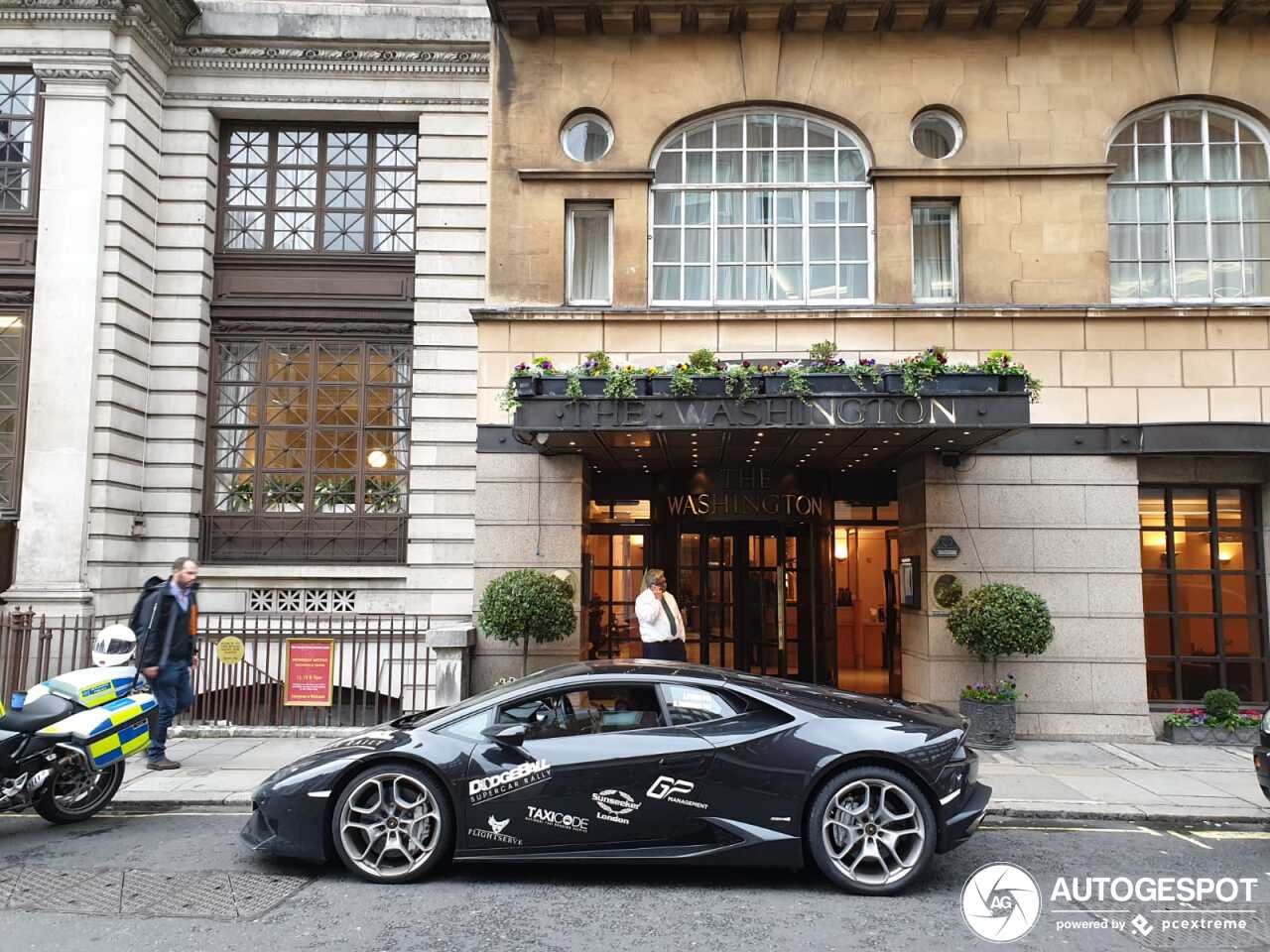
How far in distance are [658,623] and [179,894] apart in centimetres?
547

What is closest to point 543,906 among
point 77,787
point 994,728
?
point 77,787

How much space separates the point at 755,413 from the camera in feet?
30.9

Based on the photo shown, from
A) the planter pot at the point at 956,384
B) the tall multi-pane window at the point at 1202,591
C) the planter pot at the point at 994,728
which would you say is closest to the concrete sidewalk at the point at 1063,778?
the planter pot at the point at 994,728

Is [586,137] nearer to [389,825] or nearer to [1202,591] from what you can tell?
[389,825]

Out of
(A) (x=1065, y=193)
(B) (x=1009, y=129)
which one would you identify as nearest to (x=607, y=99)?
(B) (x=1009, y=129)

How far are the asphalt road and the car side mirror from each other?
912mm

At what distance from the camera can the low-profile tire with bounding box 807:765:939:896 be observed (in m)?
5.34

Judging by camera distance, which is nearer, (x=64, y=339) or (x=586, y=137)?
(x=586, y=137)

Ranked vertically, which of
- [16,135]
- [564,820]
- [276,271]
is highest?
[16,135]

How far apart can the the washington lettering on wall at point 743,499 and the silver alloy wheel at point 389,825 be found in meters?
7.69

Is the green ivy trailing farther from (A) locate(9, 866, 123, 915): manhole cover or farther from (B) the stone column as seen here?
(B) the stone column

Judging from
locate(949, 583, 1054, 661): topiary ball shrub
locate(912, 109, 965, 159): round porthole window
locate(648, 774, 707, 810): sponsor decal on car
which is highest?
locate(912, 109, 965, 159): round porthole window

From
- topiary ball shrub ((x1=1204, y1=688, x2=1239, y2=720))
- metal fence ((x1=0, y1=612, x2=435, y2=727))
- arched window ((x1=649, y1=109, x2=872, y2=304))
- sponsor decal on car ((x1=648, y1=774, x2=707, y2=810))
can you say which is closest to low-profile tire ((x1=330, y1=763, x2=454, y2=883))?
sponsor decal on car ((x1=648, y1=774, x2=707, y2=810))

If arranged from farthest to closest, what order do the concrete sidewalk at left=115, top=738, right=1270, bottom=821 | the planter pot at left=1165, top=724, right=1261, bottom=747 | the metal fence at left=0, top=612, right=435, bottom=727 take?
1. the metal fence at left=0, top=612, right=435, bottom=727
2. the planter pot at left=1165, top=724, right=1261, bottom=747
3. the concrete sidewalk at left=115, top=738, right=1270, bottom=821
